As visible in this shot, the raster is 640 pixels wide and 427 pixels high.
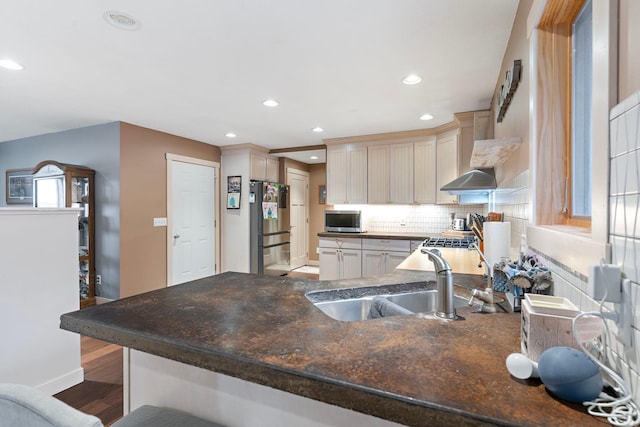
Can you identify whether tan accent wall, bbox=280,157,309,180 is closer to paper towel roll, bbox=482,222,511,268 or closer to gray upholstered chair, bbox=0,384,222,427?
paper towel roll, bbox=482,222,511,268

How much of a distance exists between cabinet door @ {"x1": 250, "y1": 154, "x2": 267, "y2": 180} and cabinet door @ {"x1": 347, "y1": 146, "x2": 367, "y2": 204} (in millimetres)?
1594

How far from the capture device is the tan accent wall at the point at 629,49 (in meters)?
0.59

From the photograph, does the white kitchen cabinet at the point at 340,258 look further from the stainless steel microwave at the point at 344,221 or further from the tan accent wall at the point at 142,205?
the tan accent wall at the point at 142,205

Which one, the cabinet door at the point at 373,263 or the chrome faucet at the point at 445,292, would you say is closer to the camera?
the chrome faucet at the point at 445,292

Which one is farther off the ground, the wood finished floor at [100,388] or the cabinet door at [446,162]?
the cabinet door at [446,162]

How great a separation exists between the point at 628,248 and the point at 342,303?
3.23ft

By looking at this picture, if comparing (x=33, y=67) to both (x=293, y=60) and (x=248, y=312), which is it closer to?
(x=293, y=60)

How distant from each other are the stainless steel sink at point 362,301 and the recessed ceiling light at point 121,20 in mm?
1871

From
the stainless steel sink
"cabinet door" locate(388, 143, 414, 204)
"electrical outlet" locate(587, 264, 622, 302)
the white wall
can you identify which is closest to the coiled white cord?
"electrical outlet" locate(587, 264, 622, 302)

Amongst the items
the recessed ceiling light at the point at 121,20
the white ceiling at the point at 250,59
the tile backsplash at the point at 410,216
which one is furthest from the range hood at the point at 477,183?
the recessed ceiling light at the point at 121,20

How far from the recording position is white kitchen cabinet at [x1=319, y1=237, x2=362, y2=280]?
4344 mm

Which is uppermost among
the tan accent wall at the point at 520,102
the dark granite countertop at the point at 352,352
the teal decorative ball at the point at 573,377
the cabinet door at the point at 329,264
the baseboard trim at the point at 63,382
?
the tan accent wall at the point at 520,102

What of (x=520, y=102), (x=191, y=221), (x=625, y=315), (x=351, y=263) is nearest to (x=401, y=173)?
(x=351, y=263)

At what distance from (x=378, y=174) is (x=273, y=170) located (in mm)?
2116
